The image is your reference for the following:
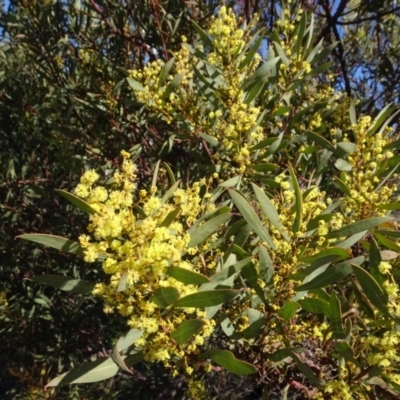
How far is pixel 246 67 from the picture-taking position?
1.92m

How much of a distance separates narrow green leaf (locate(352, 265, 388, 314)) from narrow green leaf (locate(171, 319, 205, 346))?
435mm

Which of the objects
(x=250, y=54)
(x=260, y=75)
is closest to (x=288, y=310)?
(x=260, y=75)

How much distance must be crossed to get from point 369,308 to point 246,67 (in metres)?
1.08

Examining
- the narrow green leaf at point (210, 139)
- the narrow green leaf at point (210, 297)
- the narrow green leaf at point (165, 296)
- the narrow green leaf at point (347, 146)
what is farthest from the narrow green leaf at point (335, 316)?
the narrow green leaf at point (210, 139)

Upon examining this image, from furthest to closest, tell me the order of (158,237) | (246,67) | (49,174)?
1. (49,174)
2. (246,67)
3. (158,237)

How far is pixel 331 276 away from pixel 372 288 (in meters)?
0.11

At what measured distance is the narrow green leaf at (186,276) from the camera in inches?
40.9

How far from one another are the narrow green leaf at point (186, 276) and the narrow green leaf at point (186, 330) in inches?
3.6

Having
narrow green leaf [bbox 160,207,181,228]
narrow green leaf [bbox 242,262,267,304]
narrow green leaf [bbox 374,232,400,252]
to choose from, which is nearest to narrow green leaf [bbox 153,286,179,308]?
narrow green leaf [bbox 160,207,181,228]

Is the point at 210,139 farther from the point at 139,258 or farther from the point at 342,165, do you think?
the point at 139,258

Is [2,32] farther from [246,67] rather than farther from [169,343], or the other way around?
[169,343]

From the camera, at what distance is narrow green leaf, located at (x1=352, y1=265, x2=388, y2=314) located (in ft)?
3.83

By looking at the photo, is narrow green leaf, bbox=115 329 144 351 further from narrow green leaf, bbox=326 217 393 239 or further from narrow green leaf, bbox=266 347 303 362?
narrow green leaf, bbox=326 217 393 239

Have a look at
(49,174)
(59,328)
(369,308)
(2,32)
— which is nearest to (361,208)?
(369,308)
